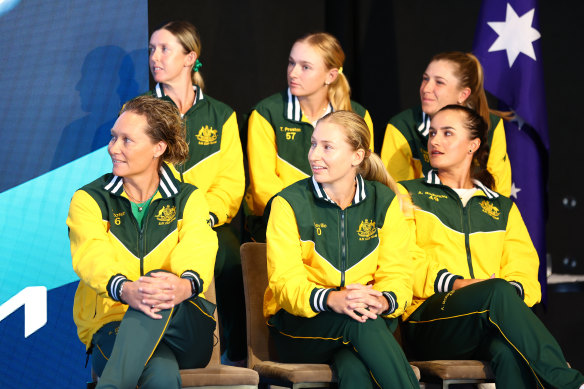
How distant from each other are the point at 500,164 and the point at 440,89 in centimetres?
A: 44

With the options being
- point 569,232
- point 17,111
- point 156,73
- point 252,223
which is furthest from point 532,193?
point 17,111

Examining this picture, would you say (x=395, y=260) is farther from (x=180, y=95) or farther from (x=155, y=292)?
(x=180, y=95)

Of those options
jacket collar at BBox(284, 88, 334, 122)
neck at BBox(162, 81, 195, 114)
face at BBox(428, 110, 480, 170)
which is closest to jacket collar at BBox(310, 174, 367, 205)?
face at BBox(428, 110, 480, 170)

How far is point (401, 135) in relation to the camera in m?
3.71

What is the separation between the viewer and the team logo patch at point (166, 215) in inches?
102

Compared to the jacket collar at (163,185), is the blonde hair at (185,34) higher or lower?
higher

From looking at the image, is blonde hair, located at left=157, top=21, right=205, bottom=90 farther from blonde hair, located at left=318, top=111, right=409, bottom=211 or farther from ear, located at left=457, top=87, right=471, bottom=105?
ear, located at left=457, top=87, right=471, bottom=105

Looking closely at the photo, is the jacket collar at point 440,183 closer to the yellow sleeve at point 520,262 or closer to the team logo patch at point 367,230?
the yellow sleeve at point 520,262

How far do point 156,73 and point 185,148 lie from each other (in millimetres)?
794

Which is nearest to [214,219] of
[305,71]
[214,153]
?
[214,153]

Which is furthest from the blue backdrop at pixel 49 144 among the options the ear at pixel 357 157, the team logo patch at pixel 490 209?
the team logo patch at pixel 490 209

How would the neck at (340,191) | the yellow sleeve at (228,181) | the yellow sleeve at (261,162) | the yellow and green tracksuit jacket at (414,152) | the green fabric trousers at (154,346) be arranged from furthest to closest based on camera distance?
1. the yellow and green tracksuit jacket at (414,152)
2. the yellow sleeve at (261,162)
3. the yellow sleeve at (228,181)
4. the neck at (340,191)
5. the green fabric trousers at (154,346)

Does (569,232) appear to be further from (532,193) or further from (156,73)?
(156,73)

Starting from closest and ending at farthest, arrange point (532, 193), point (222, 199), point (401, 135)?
point (222, 199) → point (401, 135) → point (532, 193)
